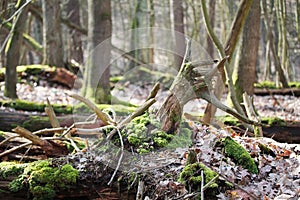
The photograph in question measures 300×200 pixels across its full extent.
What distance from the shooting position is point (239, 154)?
12.7ft

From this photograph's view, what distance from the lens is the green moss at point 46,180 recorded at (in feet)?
12.3

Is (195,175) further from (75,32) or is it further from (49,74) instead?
(75,32)

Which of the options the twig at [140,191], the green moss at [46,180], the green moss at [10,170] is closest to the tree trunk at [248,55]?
the twig at [140,191]

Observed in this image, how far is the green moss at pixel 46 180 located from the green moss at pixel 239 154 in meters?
1.53

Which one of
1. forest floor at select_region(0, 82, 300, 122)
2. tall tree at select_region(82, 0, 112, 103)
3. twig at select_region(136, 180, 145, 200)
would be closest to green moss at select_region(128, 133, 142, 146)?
twig at select_region(136, 180, 145, 200)

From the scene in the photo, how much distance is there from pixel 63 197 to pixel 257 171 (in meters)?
1.90

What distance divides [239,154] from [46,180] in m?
1.91

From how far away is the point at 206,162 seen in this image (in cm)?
387

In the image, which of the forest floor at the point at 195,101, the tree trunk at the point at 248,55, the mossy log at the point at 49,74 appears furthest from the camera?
the mossy log at the point at 49,74

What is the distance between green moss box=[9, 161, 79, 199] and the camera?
374cm

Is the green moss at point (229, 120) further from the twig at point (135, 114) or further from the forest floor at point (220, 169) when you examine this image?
the twig at point (135, 114)

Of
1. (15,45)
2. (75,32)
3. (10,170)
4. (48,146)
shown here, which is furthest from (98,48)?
(75,32)

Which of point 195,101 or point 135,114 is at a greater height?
point 135,114

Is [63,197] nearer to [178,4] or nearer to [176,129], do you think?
[176,129]
